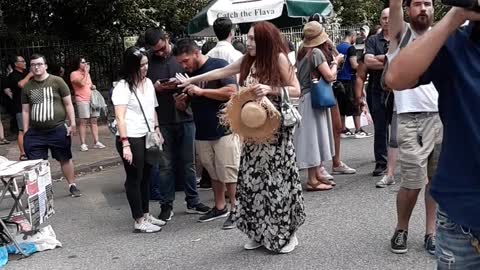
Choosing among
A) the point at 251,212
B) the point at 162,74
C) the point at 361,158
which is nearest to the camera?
the point at 251,212

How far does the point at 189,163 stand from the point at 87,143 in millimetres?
5877

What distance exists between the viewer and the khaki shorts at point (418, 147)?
425 cm

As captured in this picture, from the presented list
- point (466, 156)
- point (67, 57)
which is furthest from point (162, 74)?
point (67, 57)

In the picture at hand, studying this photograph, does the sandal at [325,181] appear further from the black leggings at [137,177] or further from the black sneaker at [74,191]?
the black sneaker at [74,191]

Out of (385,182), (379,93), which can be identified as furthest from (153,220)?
(379,93)

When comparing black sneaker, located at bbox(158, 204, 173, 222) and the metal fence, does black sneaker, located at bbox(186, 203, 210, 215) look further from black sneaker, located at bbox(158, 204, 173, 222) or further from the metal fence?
the metal fence

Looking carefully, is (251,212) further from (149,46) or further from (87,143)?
(87,143)

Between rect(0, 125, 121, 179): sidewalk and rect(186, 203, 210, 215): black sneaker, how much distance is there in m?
3.48

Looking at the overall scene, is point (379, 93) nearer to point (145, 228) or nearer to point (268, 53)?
point (268, 53)

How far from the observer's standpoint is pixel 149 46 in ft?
19.7

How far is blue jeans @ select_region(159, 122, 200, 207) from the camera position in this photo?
5875 millimetres

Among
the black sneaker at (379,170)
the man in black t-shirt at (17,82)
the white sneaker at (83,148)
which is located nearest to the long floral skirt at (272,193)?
the black sneaker at (379,170)

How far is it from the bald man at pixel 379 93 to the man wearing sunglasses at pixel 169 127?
202cm

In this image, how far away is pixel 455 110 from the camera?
213cm
